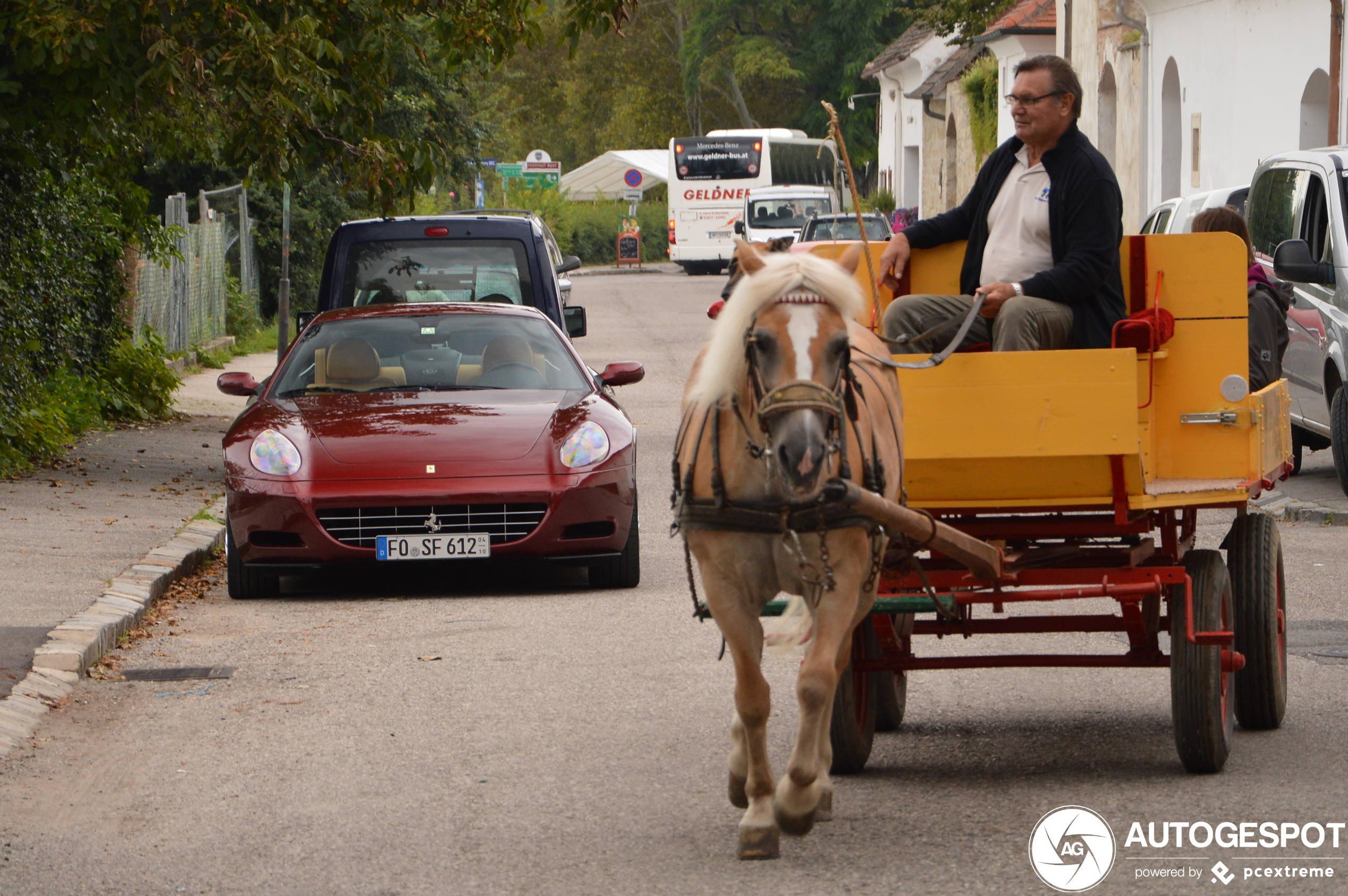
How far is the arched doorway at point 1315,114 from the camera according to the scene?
83.0 feet

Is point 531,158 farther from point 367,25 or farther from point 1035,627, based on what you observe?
point 1035,627

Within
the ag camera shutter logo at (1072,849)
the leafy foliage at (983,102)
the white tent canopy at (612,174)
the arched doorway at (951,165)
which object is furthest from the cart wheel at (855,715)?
the white tent canopy at (612,174)

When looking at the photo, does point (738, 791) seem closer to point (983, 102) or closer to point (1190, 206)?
point (1190, 206)

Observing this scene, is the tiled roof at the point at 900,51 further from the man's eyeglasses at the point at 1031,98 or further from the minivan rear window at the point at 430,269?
the man's eyeglasses at the point at 1031,98

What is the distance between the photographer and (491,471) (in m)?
9.55

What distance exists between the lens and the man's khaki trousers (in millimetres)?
6090

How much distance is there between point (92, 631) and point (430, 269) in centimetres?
576

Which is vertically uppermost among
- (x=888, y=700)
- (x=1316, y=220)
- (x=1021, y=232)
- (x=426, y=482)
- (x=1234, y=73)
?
(x=1234, y=73)

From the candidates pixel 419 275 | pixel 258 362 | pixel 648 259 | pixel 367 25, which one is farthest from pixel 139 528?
pixel 648 259

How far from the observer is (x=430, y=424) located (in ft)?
32.5

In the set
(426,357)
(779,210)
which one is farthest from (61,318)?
(779,210)

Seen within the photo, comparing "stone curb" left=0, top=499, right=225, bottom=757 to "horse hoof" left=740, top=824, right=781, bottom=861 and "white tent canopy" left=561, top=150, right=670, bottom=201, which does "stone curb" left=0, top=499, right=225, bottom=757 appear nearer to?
"horse hoof" left=740, top=824, right=781, bottom=861

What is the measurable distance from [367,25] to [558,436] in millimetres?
5189

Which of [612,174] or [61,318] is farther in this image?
[612,174]
